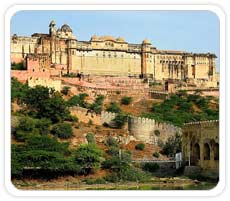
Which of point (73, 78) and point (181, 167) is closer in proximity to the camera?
point (181, 167)

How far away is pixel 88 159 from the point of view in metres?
10.3

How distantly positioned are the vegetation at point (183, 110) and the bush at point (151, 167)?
4.23m

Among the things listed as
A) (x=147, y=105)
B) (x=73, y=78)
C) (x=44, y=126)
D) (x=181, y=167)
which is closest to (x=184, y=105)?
(x=147, y=105)

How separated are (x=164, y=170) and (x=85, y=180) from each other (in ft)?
5.81

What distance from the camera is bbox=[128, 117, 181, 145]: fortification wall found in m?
14.6

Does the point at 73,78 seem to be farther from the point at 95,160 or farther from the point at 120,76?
the point at 95,160

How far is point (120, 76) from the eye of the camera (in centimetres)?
2178

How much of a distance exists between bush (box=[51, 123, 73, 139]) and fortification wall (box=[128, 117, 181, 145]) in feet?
7.29

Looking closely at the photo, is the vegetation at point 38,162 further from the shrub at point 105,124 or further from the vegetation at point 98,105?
the vegetation at point 98,105

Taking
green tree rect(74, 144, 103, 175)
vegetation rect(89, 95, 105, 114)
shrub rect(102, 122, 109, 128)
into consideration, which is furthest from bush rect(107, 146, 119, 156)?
vegetation rect(89, 95, 105, 114)

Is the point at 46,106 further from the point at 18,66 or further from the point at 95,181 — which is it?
the point at 18,66

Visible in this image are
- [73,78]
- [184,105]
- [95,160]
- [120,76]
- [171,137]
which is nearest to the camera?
[95,160]

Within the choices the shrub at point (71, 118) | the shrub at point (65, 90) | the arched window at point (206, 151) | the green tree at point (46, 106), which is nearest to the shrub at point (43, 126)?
the green tree at point (46, 106)

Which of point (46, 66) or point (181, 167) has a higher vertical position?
point (46, 66)
